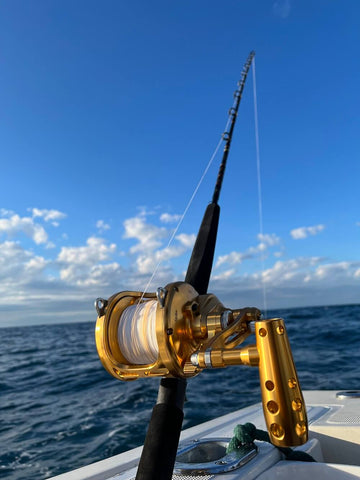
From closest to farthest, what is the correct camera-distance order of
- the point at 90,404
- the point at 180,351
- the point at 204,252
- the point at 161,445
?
the point at 180,351 → the point at 161,445 → the point at 204,252 → the point at 90,404

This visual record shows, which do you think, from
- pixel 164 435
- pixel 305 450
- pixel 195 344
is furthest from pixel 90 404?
pixel 195 344

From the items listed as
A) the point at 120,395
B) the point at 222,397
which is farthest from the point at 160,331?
the point at 120,395

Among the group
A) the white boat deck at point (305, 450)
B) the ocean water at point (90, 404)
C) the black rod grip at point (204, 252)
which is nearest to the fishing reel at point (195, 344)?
the black rod grip at point (204, 252)

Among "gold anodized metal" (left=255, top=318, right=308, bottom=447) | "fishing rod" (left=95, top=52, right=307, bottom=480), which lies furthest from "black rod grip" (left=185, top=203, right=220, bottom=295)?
"gold anodized metal" (left=255, top=318, right=308, bottom=447)

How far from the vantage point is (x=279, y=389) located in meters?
0.78

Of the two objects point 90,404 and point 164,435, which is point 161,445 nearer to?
point 164,435

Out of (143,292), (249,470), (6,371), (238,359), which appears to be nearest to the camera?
(238,359)

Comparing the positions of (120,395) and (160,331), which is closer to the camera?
(160,331)

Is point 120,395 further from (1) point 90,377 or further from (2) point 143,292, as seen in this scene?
(2) point 143,292

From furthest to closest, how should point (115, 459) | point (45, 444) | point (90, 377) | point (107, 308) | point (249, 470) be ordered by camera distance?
point (90, 377) < point (45, 444) < point (115, 459) < point (249, 470) < point (107, 308)

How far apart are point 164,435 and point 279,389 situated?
0.43 m

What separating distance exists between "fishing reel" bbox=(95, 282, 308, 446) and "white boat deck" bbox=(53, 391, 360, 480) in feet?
2.48

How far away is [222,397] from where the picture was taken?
5.75m

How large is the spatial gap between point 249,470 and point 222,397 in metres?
4.46
